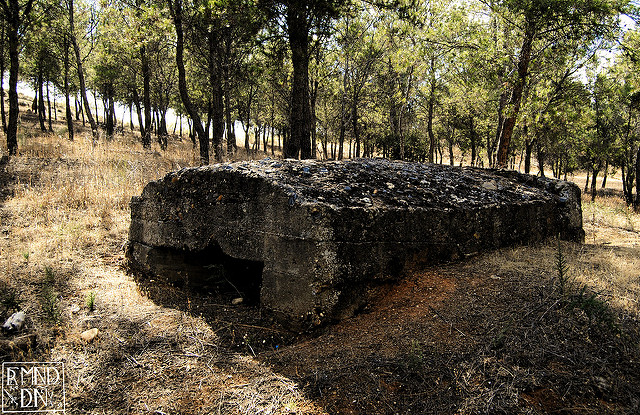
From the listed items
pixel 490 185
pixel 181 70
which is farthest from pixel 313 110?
pixel 490 185

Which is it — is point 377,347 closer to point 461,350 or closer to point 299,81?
point 461,350

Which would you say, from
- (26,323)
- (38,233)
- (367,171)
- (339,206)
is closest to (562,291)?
(339,206)

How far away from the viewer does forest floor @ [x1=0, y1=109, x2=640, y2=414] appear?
237 cm

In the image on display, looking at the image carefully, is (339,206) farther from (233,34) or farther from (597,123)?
(597,123)

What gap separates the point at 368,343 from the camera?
2939 mm

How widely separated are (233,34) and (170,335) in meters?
11.5

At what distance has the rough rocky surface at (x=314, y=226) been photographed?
328 cm

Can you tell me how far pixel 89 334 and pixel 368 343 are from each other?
9.00ft

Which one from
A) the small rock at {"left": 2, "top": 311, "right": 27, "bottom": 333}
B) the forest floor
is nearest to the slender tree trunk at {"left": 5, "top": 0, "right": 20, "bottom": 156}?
the forest floor

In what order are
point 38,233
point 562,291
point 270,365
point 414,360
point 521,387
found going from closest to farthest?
1. point 521,387
2. point 414,360
3. point 270,365
4. point 562,291
5. point 38,233

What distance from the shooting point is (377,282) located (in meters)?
3.59

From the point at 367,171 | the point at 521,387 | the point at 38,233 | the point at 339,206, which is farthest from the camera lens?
the point at 38,233

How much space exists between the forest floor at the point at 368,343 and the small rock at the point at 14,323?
9 cm

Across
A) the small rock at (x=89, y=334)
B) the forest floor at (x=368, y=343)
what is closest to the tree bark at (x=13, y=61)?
the forest floor at (x=368, y=343)
